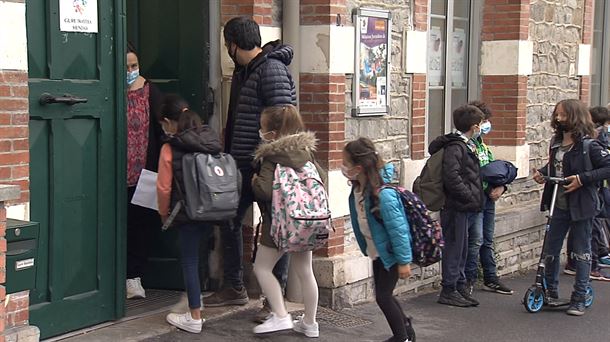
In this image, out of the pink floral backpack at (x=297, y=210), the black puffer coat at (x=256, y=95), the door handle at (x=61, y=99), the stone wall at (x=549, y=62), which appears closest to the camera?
the door handle at (x=61, y=99)

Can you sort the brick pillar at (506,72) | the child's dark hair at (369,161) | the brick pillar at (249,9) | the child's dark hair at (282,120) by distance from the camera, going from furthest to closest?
the brick pillar at (506,72)
the brick pillar at (249,9)
the child's dark hair at (282,120)
the child's dark hair at (369,161)

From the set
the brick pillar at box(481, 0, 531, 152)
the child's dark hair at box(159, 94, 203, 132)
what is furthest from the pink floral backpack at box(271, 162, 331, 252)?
the brick pillar at box(481, 0, 531, 152)

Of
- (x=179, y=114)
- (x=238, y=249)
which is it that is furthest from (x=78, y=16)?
(x=238, y=249)

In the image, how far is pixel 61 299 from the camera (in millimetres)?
5840

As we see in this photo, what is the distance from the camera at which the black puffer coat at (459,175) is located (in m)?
7.46

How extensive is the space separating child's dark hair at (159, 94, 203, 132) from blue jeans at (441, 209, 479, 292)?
2589mm

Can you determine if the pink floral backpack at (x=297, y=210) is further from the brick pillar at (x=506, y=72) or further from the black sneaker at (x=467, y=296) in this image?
the brick pillar at (x=506, y=72)

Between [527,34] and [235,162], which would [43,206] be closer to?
[235,162]

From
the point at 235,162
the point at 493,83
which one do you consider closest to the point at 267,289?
the point at 235,162

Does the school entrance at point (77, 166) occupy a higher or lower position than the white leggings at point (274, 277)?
higher

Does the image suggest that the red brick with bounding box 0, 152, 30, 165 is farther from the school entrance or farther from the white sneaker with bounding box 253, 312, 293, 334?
the white sneaker with bounding box 253, 312, 293, 334

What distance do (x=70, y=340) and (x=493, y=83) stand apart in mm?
5530

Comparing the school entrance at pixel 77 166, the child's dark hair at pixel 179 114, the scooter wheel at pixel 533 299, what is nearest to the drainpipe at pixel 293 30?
the child's dark hair at pixel 179 114

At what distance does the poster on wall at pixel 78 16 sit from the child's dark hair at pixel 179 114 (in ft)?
2.12
